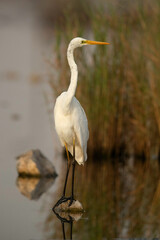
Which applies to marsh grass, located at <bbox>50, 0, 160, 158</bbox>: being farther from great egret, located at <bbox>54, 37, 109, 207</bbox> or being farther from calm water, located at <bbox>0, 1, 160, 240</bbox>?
great egret, located at <bbox>54, 37, 109, 207</bbox>

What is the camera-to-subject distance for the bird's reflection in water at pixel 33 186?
6.98 meters

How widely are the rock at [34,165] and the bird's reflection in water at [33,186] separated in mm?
99

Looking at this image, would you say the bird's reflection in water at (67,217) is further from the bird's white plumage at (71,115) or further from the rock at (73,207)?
the bird's white plumage at (71,115)

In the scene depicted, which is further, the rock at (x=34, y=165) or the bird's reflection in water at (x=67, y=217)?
the rock at (x=34, y=165)

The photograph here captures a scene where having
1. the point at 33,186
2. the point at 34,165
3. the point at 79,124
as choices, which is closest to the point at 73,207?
the point at 79,124

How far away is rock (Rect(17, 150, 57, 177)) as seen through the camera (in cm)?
772

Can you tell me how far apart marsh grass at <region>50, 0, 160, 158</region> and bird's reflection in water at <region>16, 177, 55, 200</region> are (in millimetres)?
1329

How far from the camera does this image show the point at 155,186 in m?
7.49

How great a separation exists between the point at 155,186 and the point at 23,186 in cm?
161

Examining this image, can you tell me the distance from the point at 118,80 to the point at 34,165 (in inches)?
76.0

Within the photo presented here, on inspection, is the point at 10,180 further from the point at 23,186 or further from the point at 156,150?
the point at 156,150

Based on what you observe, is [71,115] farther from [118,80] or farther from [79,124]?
[118,80]

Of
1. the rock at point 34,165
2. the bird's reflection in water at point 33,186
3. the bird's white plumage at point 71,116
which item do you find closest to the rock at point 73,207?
the bird's white plumage at point 71,116

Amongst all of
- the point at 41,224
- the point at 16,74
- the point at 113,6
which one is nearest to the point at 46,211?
the point at 41,224
